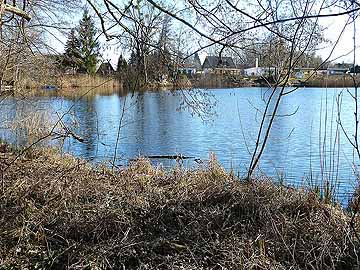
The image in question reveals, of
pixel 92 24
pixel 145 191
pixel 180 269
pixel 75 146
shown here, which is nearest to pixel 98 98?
pixel 75 146

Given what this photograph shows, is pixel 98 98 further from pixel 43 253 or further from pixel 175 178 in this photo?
pixel 43 253

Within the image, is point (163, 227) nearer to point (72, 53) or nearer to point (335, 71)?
point (335, 71)

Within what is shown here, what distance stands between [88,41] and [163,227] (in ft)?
10.8

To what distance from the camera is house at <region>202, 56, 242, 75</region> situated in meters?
5.05

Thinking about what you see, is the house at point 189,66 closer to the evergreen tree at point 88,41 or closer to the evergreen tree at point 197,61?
the evergreen tree at point 197,61

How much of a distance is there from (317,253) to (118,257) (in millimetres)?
1448

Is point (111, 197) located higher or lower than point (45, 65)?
lower

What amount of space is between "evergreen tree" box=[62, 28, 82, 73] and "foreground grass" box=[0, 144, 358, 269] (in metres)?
4.08

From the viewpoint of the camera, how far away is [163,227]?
12.0 ft

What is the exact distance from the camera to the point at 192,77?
18.9 feet

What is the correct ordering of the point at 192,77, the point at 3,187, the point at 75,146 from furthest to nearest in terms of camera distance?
the point at 75,146
the point at 192,77
the point at 3,187

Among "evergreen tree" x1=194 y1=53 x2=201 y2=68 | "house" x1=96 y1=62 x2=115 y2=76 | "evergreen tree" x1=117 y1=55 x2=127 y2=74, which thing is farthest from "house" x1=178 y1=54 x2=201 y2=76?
"house" x1=96 y1=62 x2=115 y2=76

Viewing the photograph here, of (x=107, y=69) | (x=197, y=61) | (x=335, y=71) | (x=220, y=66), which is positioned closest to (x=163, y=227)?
(x=197, y=61)

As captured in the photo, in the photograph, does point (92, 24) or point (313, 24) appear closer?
point (313, 24)
